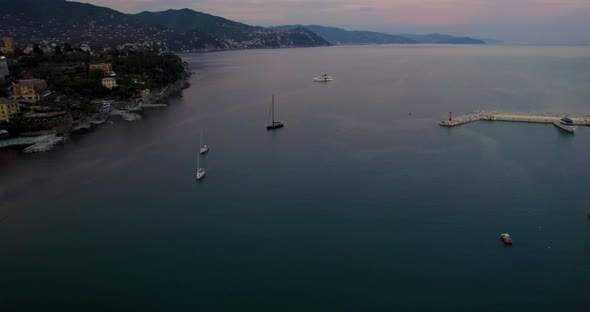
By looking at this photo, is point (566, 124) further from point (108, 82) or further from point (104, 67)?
point (104, 67)

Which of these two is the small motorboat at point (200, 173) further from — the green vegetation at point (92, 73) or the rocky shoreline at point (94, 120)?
the green vegetation at point (92, 73)

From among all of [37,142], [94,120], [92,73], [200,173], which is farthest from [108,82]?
[200,173]

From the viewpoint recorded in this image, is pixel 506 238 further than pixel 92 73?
No

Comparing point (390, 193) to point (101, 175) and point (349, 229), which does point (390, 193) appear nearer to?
point (349, 229)

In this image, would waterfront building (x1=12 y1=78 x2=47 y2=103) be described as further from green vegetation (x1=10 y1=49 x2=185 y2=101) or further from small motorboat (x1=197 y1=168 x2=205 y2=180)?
small motorboat (x1=197 y1=168 x2=205 y2=180)

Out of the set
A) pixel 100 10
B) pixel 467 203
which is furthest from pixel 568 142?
pixel 100 10
